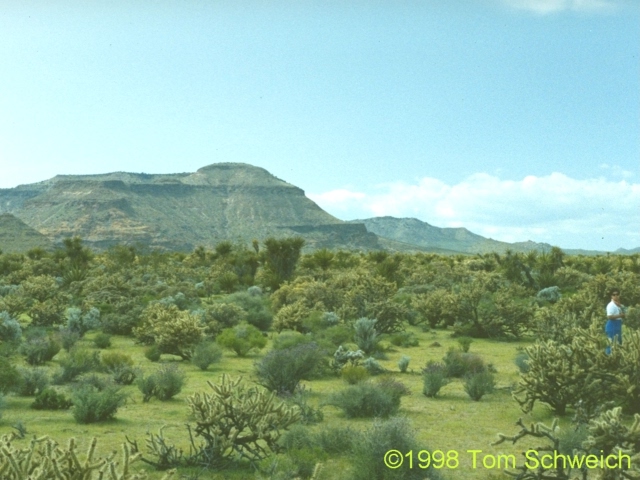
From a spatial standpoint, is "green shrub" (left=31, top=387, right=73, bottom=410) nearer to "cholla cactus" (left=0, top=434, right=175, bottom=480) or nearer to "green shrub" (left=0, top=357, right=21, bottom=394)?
"green shrub" (left=0, top=357, right=21, bottom=394)

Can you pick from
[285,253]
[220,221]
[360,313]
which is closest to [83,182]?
[220,221]

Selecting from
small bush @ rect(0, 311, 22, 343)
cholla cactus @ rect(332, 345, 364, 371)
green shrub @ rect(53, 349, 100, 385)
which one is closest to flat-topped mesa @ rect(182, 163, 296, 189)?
small bush @ rect(0, 311, 22, 343)

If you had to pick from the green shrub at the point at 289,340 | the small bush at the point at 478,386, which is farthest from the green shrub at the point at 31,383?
the small bush at the point at 478,386

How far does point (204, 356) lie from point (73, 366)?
3.38 m

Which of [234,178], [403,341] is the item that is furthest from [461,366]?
[234,178]

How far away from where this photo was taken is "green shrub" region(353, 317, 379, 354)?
19422 millimetres

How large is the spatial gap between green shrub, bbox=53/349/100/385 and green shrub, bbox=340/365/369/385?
6.44 m

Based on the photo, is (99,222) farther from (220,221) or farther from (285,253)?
(285,253)

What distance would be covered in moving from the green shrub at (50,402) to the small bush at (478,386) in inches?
330

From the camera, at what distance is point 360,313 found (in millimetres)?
24453

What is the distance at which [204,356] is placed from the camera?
17.0 meters

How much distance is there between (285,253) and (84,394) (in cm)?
2689

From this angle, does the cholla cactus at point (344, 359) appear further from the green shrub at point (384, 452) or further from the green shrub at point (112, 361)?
the green shrub at point (384, 452)

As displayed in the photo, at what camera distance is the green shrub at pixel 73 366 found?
15040mm
